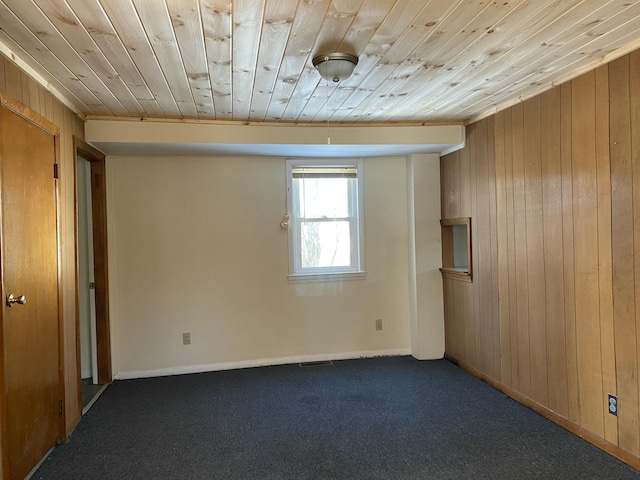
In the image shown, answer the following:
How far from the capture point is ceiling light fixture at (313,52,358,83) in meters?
2.08

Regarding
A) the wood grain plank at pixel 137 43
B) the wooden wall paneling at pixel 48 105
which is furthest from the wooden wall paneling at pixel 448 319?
the wooden wall paneling at pixel 48 105

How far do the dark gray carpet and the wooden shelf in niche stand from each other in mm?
986

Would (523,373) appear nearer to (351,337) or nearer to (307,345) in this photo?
(351,337)

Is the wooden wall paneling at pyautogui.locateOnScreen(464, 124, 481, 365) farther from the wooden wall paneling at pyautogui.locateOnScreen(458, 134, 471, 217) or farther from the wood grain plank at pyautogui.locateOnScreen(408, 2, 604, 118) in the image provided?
Answer: the wood grain plank at pyautogui.locateOnScreen(408, 2, 604, 118)

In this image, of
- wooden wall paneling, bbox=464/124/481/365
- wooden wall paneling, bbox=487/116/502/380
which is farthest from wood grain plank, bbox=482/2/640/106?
wooden wall paneling, bbox=464/124/481/365

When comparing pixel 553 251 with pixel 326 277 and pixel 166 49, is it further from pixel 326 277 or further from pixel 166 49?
pixel 166 49

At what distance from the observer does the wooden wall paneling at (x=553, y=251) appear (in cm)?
259

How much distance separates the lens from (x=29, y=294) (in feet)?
7.04

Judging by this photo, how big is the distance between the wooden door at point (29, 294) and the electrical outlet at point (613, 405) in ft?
10.7

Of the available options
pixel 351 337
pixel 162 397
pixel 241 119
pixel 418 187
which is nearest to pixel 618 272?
pixel 418 187

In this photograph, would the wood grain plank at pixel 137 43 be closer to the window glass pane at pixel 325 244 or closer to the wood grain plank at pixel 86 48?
the wood grain plank at pixel 86 48

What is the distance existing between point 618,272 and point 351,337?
2505 mm

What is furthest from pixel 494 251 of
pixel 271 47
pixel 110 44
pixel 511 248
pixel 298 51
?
pixel 110 44

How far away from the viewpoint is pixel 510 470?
2164 millimetres
